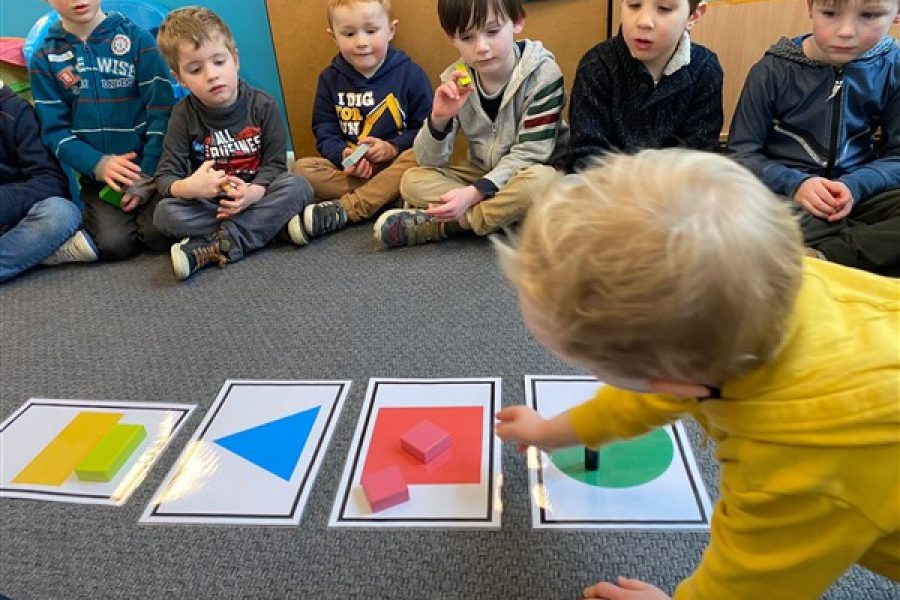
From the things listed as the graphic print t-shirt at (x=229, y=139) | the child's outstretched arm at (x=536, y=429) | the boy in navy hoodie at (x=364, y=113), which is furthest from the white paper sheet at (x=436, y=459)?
the graphic print t-shirt at (x=229, y=139)

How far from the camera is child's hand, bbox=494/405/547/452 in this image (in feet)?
2.48

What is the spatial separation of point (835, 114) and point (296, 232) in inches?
45.8

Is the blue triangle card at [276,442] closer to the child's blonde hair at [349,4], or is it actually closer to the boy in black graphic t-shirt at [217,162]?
the boy in black graphic t-shirt at [217,162]

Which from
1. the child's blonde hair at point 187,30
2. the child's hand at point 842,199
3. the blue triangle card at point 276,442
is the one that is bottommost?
the blue triangle card at point 276,442

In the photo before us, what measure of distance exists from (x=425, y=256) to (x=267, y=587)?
2.80ft

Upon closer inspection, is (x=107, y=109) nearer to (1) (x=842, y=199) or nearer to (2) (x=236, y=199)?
(2) (x=236, y=199)

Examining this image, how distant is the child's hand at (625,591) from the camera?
697mm

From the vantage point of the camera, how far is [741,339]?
0.46m

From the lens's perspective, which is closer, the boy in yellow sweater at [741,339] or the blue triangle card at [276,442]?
the boy in yellow sweater at [741,339]

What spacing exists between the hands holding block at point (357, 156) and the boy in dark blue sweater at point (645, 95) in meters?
0.52

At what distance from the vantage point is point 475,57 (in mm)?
1477

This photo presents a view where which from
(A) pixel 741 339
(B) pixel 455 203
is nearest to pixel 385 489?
(A) pixel 741 339

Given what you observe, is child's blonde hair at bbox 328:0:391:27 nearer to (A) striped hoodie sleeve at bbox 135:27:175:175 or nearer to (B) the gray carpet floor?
(A) striped hoodie sleeve at bbox 135:27:175:175

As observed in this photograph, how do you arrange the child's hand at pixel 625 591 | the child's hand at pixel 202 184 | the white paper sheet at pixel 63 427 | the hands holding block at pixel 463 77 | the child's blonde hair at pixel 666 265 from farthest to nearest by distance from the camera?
the child's hand at pixel 202 184 → the hands holding block at pixel 463 77 → the white paper sheet at pixel 63 427 → the child's hand at pixel 625 591 → the child's blonde hair at pixel 666 265
